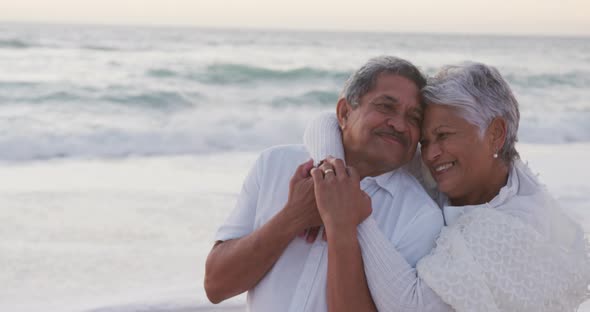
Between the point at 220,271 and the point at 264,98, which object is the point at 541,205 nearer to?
the point at 220,271

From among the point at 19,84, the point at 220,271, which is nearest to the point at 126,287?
the point at 220,271

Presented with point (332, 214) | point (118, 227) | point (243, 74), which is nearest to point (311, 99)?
point (243, 74)

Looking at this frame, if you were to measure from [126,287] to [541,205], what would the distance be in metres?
A: 2.93

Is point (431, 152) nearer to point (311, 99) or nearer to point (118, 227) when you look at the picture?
point (118, 227)

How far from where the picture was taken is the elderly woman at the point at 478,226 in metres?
2.51

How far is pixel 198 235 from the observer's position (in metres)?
6.16

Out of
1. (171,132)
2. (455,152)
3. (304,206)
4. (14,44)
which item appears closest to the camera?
(304,206)

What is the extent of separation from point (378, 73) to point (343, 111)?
210 mm

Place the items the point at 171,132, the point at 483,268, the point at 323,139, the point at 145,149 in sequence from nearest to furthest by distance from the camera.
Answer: the point at 483,268
the point at 323,139
the point at 145,149
the point at 171,132

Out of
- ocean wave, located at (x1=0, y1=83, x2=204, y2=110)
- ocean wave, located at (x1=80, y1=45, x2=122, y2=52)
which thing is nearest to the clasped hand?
ocean wave, located at (x1=0, y1=83, x2=204, y2=110)

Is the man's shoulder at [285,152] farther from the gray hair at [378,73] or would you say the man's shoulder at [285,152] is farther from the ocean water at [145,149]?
the ocean water at [145,149]

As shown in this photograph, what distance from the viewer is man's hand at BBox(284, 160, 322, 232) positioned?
8.76ft

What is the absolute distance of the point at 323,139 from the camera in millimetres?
2895

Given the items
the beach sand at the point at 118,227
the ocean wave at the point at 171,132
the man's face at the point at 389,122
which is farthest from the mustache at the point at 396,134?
the ocean wave at the point at 171,132
